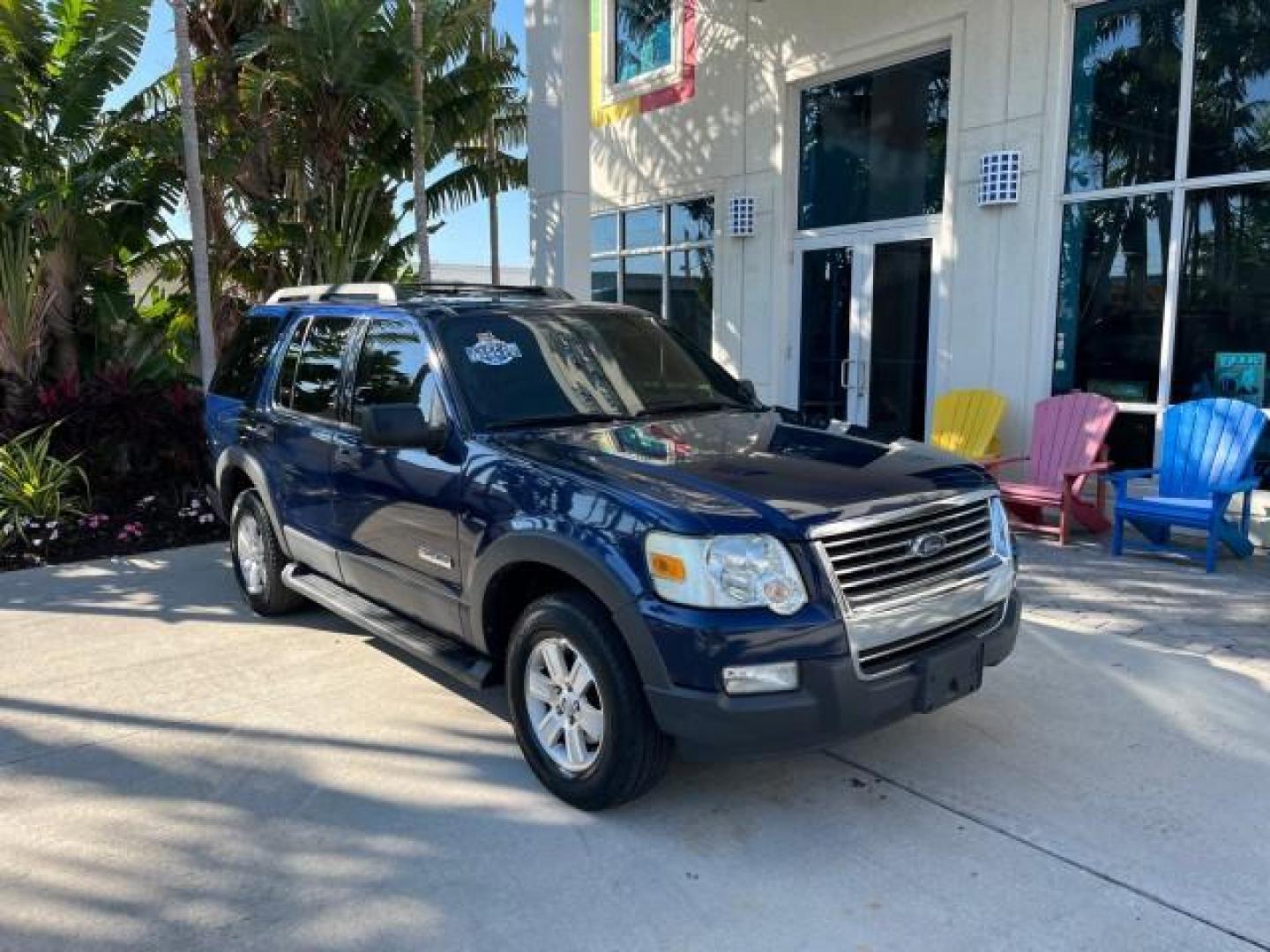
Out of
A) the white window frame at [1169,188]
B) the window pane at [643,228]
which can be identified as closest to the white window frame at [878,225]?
the white window frame at [1169,188]

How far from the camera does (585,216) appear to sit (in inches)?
390

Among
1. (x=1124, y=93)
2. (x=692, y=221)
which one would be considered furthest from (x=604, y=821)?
(x=692, y=221)

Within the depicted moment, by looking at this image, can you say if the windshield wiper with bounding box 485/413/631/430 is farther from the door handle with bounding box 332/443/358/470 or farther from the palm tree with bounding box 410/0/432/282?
the palm tree with bounding box 410/0/432/282

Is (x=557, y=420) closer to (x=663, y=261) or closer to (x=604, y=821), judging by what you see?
(x=604, y=821)

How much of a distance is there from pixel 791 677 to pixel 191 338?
10.0 metres

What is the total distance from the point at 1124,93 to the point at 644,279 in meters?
6.56

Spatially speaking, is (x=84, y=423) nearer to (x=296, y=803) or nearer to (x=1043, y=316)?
(x=296, y=803)

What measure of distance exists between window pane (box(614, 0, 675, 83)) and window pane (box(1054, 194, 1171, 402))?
20.2 feet

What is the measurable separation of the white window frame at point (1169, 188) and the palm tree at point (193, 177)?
24.5 feet

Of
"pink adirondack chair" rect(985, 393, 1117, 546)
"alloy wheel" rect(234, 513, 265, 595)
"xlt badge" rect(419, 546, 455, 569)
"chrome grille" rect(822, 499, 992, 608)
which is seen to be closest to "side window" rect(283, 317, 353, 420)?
"alloy wheel" rect(234, 513, 265, 595)

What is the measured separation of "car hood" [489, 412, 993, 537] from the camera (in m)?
3.13

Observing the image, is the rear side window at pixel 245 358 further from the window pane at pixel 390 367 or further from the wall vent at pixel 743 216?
the wall vent at pixel 743 216

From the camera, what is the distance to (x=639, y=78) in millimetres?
12547

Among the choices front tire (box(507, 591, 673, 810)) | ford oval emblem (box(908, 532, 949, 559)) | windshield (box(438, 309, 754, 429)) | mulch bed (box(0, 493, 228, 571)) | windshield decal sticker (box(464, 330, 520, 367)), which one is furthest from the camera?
mulch bed (box(0, 493, 228, 571))
